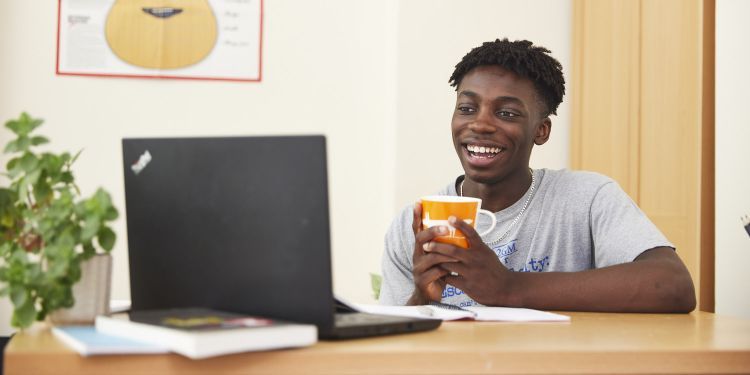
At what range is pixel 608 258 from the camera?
5.16 feet

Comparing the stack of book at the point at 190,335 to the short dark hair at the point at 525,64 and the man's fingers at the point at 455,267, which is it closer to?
the man's fingers at the point at 455,267

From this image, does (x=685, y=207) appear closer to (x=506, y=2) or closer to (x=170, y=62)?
(x=506, y=2)

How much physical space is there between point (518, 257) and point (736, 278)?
645mm

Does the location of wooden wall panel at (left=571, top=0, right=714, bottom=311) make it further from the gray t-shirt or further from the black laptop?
the black laptop

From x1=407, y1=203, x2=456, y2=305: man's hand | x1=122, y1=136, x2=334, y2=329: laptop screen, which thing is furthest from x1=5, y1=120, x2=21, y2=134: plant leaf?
x1=407, y1=203, x2=456, y2=305: man's hand

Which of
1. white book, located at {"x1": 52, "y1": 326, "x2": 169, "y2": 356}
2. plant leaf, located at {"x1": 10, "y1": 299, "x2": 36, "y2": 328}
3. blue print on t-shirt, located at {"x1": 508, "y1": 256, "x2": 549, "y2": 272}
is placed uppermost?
plant leaf, located at {"x1": 10, "y1": 299, "x2": 36, "y2": 328}

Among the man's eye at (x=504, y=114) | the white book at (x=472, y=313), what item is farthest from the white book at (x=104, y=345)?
the man's eye at (x=504, y=114)

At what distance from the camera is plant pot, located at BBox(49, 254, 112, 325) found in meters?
0.98

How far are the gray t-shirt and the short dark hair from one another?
0.20m

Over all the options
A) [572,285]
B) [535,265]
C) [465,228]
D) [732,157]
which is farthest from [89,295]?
[732,157]

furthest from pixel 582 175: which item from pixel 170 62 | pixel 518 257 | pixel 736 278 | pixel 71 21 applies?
pixel 71 21

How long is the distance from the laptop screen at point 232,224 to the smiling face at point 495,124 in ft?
3.02

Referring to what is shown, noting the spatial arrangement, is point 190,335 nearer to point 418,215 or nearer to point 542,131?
point 418,215

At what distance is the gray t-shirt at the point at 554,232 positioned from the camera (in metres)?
1.63
